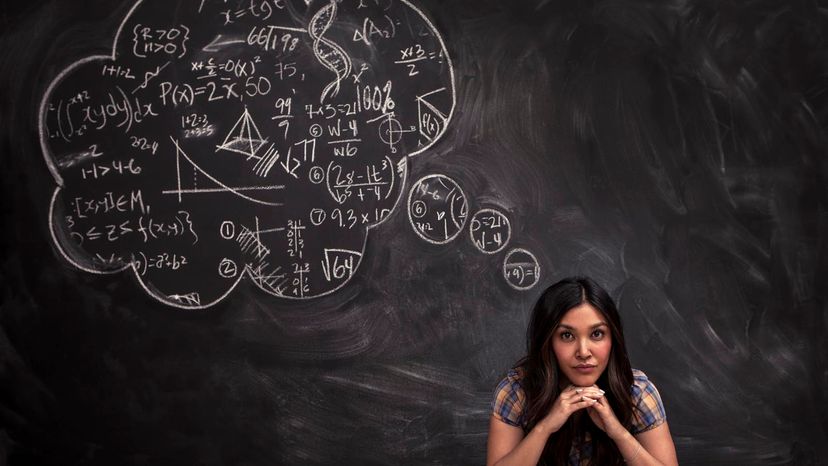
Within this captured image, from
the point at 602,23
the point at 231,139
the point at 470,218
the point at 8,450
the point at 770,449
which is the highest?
the point at 602,23

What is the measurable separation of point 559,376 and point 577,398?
147 millimetres

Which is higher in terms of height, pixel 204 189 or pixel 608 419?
pixel 204 189

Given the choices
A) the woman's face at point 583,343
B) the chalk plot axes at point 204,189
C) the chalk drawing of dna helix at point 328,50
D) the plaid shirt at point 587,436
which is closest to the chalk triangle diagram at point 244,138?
the chalk plot axes at point 204,189

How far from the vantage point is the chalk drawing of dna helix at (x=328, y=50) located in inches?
151

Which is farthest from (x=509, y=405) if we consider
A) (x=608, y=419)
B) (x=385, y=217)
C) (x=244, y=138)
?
(x=244, y=138)

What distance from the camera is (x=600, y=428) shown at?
2592 millimetres

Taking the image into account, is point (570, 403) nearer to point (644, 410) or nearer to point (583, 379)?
point (583, 379)

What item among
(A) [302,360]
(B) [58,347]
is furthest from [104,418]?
(A) [302,360]

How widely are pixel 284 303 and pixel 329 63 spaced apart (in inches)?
41.5

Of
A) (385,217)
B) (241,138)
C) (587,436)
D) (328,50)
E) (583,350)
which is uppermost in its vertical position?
(328,50)

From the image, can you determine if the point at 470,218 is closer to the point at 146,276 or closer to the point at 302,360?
the point at 302,360

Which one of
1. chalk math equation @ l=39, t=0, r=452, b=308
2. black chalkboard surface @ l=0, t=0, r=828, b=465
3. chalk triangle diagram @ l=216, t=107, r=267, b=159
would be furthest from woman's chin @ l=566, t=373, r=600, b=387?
chalk triangle diagram @ l=216, t=107, r=267, b=159

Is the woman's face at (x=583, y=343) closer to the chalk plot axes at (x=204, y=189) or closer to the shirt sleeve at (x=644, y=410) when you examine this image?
the shirt sleeve at (x=644, y=410)

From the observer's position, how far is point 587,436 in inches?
104
